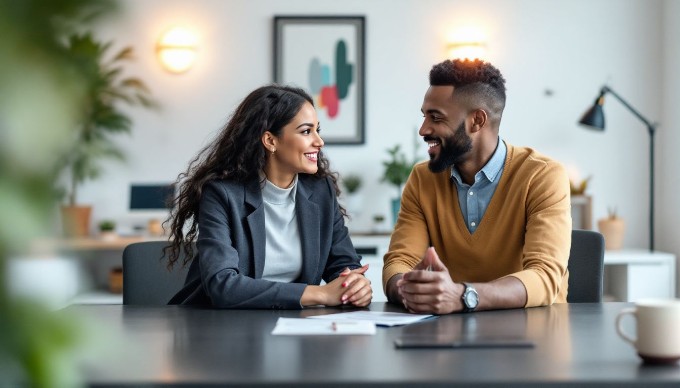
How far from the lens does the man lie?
1.96 metres

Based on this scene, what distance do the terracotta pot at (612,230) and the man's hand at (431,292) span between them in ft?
10.1

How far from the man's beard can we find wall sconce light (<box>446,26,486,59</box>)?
102 inches

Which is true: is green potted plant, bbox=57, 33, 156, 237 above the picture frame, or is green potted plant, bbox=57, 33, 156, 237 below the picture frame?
below

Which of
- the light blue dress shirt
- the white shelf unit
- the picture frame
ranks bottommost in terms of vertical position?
the white shelf unit

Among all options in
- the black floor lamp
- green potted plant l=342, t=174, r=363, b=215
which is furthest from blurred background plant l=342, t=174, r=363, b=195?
the black floor lamp

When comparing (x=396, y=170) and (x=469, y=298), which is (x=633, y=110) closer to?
(x=396, y=170)

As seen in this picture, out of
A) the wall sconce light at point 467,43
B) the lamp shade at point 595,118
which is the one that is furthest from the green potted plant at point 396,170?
the lamp shade at point 595,118

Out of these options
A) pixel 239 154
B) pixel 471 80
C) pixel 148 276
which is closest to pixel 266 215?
pixel 239 154

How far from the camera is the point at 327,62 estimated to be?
482 cm

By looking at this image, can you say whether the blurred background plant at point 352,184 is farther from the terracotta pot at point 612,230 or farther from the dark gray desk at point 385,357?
the dark gray desk at point 385,357

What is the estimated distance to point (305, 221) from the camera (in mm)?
2219

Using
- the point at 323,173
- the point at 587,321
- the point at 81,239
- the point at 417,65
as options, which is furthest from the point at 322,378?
the point at 417,65

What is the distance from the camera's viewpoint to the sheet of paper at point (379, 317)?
62.7 inches

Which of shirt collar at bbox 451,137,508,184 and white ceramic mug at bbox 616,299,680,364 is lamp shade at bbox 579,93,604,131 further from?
white ceramic mug at bbox 616,299,680,364
